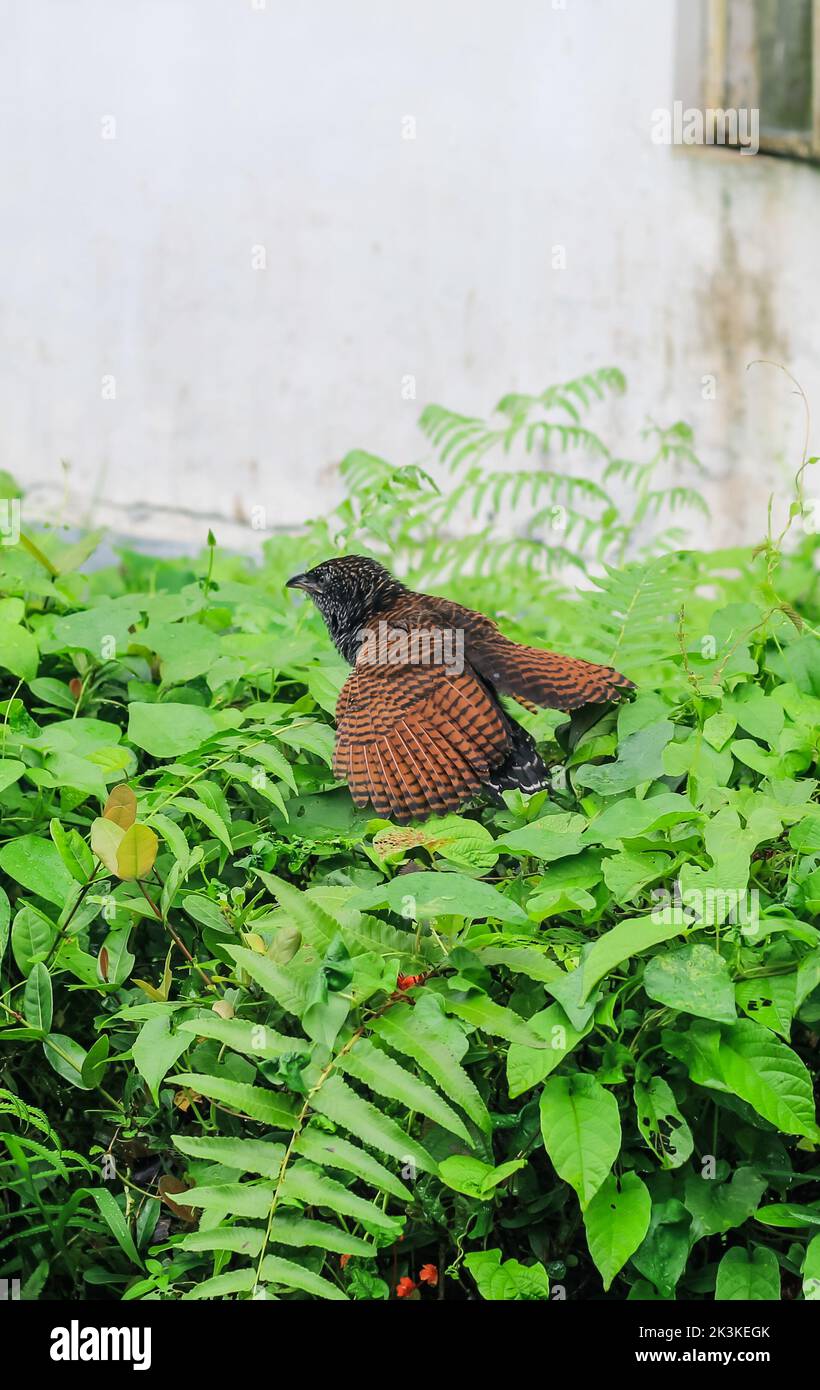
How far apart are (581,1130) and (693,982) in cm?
22

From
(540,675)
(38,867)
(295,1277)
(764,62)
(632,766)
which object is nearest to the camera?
(295,1277)

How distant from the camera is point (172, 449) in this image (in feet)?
19.0

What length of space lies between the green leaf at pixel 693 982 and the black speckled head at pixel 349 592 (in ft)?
3.38

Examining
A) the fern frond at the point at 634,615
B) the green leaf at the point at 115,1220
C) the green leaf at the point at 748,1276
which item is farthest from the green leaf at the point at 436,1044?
the fern frond at the point at 634,615

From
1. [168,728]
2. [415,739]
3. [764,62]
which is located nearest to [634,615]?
[415,739]

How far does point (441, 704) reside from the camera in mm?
2074

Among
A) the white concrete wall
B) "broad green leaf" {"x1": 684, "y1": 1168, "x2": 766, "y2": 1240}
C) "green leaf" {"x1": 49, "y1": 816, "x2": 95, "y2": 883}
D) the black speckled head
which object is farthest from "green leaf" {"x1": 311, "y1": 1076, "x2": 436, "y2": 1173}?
the white concrete wall

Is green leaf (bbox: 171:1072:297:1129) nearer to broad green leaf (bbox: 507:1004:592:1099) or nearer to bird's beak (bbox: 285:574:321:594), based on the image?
broad green leaf (bbox: 507:1004:592:1099)

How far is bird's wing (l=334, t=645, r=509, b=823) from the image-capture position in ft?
6.40

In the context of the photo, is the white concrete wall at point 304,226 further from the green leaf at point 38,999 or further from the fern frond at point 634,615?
the green leaf at point 38,999

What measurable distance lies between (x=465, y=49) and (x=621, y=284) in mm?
1308

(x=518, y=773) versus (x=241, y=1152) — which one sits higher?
(x=518, y=773)

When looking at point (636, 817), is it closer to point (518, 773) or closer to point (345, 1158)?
point (518, 773)
